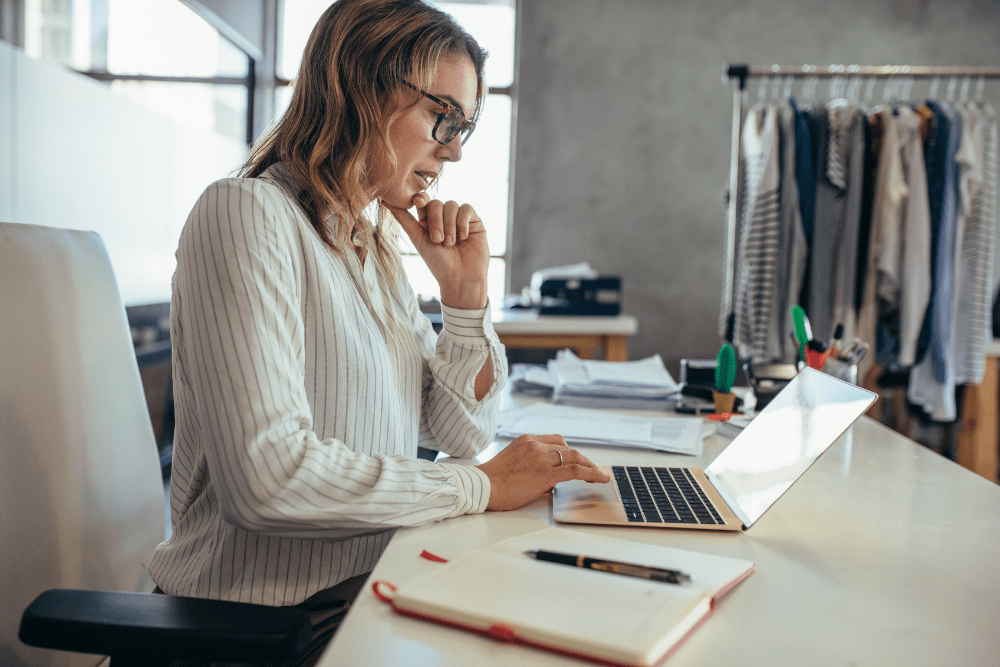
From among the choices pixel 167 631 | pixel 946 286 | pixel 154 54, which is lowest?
pixel 167 631

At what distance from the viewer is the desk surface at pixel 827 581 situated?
49 centimetres

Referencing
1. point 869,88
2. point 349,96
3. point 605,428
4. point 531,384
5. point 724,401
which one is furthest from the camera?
point 869,88

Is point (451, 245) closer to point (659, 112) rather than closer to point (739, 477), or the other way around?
point (739, 477)

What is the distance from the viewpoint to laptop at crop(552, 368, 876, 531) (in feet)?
2.42

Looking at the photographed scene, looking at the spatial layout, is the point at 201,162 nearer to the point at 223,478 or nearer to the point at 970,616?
the point at 223,478

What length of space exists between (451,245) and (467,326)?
13 cm

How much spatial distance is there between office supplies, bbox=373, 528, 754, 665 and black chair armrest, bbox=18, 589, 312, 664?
0.08 meters

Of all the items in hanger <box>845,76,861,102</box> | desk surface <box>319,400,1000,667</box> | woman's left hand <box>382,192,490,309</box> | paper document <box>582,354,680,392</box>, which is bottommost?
desk surface <box>319,400,1000,667</box>

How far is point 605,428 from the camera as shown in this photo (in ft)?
3.82

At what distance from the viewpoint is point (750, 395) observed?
1.34m

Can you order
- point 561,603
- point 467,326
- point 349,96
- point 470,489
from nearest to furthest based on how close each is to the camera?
point 561,603 → point 470,489 → point 349,96 → point 467,326

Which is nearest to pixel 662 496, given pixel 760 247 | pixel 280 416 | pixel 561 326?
pixel 280 416

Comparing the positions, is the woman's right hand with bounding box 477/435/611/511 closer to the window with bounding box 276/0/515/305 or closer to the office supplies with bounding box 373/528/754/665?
the office supplies with bounding box 373/528/754/665

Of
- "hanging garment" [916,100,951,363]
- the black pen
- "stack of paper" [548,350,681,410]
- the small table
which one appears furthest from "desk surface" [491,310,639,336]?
the black pen
